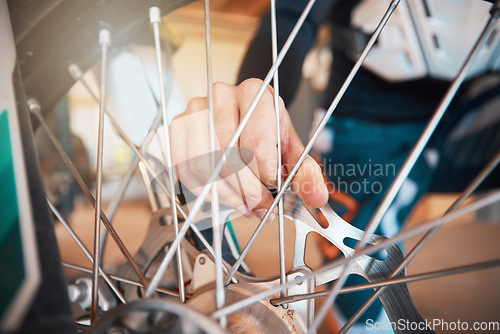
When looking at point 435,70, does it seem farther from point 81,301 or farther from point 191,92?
point 81,301

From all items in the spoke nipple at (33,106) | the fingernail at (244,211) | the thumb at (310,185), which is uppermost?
the spoke nipple at (33,106)

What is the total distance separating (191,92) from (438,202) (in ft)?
2.08

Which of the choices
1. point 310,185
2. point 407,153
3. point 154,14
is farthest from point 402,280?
point 407,153

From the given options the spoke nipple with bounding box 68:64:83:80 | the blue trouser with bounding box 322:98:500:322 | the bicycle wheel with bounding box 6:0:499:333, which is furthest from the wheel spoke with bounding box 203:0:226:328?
the blue trouser with bounding box 322:98:500:322

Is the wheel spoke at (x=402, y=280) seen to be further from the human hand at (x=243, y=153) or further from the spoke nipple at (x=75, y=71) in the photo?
the spoke nipple at (x=75, y=71)

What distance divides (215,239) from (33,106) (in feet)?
0.64

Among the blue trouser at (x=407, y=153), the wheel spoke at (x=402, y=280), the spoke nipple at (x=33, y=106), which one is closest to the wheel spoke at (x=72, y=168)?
the spoke nipple at (x=33, y=106)

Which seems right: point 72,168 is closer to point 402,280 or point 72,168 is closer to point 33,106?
point 33,106

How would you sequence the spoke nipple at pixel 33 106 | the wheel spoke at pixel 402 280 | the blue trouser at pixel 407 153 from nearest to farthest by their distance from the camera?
1. the wheel spoke at pixel 402 280
2. the spoke nipple at pixel 33 106
3. the blue trouser at pixel 407 153

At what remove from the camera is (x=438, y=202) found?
753 mm

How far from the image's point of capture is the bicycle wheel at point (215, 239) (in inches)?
6.6

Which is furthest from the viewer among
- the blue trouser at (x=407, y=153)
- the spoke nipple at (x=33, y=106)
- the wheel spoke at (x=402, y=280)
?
the blue trouser at (x=407, y=153)

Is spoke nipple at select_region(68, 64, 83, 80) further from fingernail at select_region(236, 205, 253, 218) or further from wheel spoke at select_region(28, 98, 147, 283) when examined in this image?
fingernail at select_region(236, 205, 253, 218)

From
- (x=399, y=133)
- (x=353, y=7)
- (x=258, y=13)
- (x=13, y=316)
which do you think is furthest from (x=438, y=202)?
(x=13, y=316)
